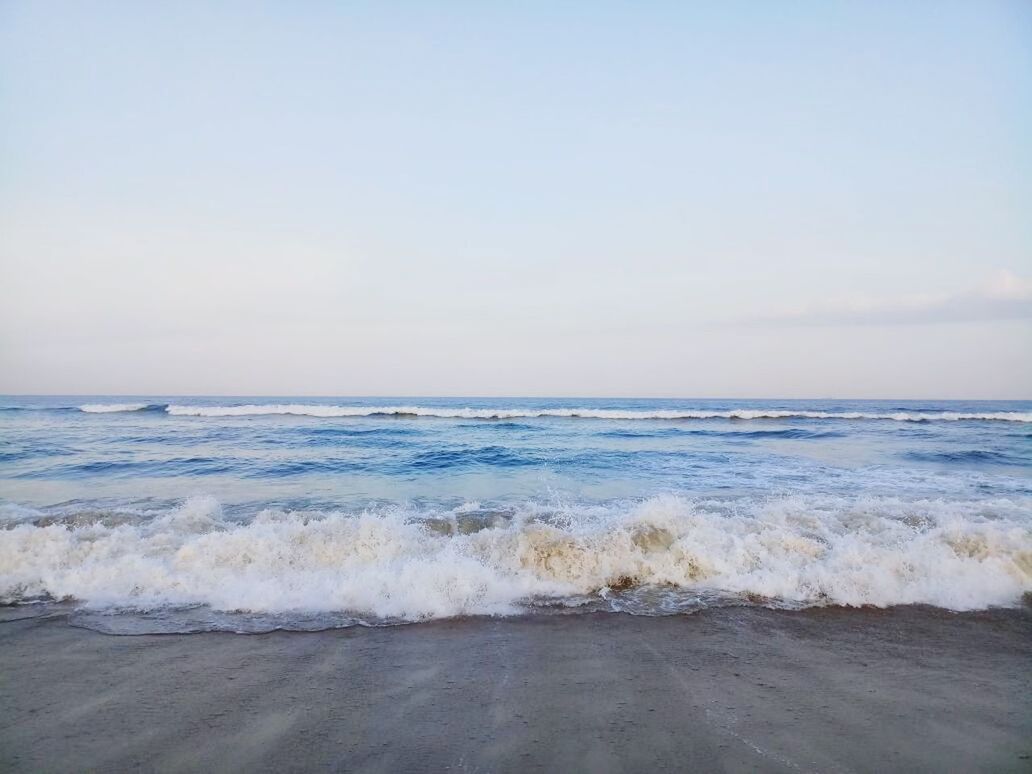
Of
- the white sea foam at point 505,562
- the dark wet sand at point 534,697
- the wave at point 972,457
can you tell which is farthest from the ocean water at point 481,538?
the wave at point 972,457

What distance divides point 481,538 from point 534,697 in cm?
317

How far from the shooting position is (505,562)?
19.8 ft

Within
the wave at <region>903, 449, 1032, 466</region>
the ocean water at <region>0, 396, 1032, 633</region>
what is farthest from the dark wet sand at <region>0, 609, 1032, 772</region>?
the wave at <region>903, 449, 1032, 466</region>

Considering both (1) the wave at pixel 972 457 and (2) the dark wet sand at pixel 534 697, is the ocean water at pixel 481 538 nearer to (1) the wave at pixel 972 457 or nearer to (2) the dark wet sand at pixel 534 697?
(2) the dark wet sand at pixel 534 697


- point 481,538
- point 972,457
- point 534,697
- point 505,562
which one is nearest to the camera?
point 534,697

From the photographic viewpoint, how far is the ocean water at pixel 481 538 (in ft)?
17.3

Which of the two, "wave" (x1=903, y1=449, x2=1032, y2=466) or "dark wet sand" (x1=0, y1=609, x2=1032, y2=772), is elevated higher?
"wave" (x1=903, y1=449, x2=1032, y2=466)

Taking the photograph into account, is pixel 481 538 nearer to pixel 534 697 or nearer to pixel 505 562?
pixel 505 562

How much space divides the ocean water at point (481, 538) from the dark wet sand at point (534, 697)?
0.51 meters

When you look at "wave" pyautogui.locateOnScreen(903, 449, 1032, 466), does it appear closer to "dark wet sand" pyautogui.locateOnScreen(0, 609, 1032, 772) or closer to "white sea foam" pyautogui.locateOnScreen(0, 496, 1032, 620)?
"white sea foam" pyautogui.locateOnScreen(0, 496, 1032, 620)

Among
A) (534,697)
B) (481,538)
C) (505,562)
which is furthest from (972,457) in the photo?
(534,697)

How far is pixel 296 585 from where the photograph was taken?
17.9 feet

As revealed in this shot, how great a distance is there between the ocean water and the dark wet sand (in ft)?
1.67

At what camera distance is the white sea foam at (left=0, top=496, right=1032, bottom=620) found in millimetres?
5309
